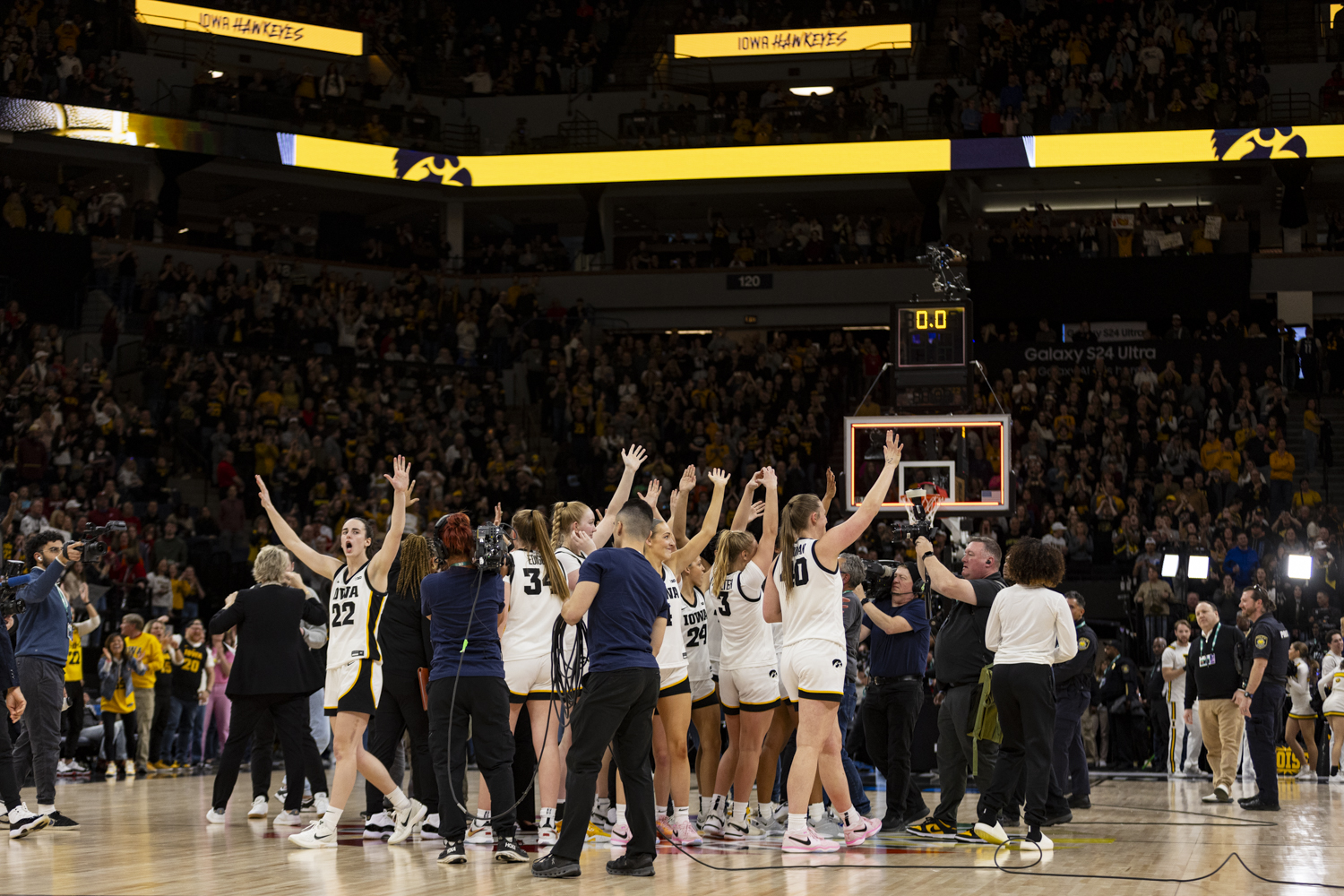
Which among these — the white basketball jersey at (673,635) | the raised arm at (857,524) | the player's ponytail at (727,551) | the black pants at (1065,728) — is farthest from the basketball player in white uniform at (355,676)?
the black pants at (1065,728)

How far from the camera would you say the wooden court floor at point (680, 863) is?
24.1 feet

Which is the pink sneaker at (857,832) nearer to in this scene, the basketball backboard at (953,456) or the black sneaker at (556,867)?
the black sneaker at (556,867)

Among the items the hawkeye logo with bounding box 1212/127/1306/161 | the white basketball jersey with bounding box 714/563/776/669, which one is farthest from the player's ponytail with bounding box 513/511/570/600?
the hawkeye logo with bounding box 1212/127/1306/161

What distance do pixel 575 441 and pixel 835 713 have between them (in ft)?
62.2

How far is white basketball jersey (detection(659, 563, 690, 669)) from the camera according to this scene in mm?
8711

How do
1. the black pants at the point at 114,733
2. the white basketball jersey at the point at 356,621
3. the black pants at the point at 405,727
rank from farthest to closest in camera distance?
the black pants at the point at 114,733
the white basketball jersey at the point at 356,621
the black pants at the point at 405,727

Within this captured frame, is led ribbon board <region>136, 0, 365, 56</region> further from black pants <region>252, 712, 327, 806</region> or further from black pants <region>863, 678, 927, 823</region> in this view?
black pants <region>863, 678, 927, 823</region>

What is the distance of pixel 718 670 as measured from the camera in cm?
984

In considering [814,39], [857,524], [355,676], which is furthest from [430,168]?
[857,524]

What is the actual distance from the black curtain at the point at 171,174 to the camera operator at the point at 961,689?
24585mm

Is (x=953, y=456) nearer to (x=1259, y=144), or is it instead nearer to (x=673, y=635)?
(x=673, y=635)

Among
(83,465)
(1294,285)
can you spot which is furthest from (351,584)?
(1294,285)

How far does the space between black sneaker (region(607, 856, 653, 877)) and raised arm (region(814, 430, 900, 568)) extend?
6.74ft

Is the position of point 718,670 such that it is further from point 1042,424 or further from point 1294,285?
point 1294,285
